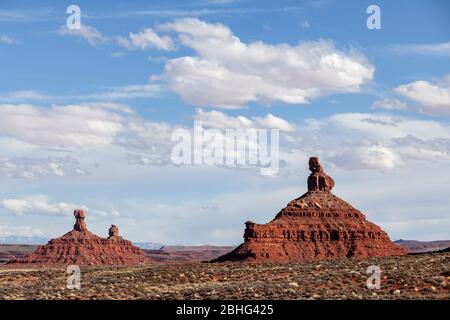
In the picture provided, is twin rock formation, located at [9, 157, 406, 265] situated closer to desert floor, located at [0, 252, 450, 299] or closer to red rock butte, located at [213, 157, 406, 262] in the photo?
red rock butte, located at [213, 157, 406, 262]

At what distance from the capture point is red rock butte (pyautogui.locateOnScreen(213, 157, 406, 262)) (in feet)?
400

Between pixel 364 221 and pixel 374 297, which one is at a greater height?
pixel 364 221

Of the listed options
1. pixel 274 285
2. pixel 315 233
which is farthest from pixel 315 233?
pixel 274 285

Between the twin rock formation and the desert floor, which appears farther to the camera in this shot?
the twin rock formation

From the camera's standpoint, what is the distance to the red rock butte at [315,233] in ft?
400

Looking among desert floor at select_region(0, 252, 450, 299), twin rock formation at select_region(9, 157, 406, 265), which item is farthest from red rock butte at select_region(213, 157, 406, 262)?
desert floor at select_region(0, 252, 450, 299)

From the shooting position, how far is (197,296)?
33.2 meters

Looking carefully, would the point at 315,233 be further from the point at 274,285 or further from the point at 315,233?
the point at 274,285

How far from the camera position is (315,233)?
12988 cm

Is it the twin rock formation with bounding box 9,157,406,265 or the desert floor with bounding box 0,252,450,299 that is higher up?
the twin rock formation with bounding box 9,157,406,265
